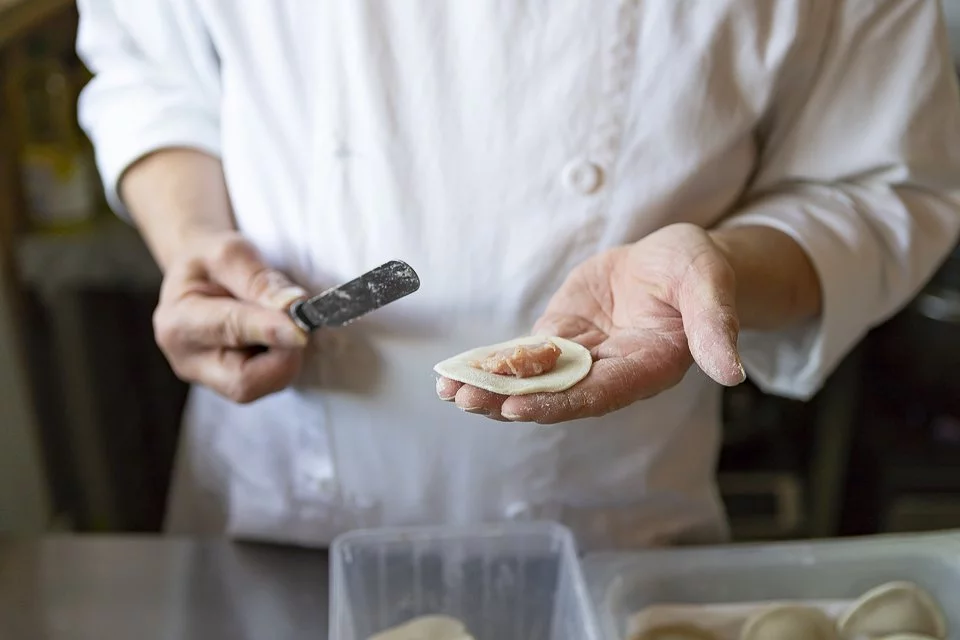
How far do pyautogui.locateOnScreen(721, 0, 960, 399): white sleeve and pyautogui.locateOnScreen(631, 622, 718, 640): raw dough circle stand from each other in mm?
188

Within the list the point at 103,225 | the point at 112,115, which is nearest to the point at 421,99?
the point at 112,115

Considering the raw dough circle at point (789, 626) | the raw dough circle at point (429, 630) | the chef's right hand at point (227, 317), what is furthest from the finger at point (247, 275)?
the raw dough circle at point (789, 626)

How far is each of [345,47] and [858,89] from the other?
0.32 metres

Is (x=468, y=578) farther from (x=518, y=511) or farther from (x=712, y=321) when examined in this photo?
(x=712, y=321)

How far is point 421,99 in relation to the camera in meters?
0.58

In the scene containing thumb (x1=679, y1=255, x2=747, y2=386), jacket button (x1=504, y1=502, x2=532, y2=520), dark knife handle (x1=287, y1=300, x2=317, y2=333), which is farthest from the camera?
jacket button (x1=504, y1=502, x2=532, y2=520)

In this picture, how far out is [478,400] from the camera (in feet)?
1.41

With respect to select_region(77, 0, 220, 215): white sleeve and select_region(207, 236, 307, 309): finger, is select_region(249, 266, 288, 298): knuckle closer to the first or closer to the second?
select_region(207, 236, 307, 309): finger

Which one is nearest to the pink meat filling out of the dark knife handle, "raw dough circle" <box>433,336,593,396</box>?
"raw dough circle" <box>433,336,593,396</box>

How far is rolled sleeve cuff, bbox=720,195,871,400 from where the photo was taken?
61 centimetres

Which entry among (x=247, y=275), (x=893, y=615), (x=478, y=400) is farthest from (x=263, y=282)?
(x=893, y=615)

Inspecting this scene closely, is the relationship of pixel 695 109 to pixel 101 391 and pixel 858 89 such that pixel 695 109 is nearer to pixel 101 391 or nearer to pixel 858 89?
pixel 858 89

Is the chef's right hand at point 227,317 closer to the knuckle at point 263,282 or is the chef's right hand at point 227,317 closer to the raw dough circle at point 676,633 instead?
the knuckle at point 263,282

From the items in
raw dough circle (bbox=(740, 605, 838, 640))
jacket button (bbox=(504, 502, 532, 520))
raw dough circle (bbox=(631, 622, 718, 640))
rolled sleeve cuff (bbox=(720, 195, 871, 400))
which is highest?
rolled sleeve cuff (bbox=(720, 195, 871, 400))
